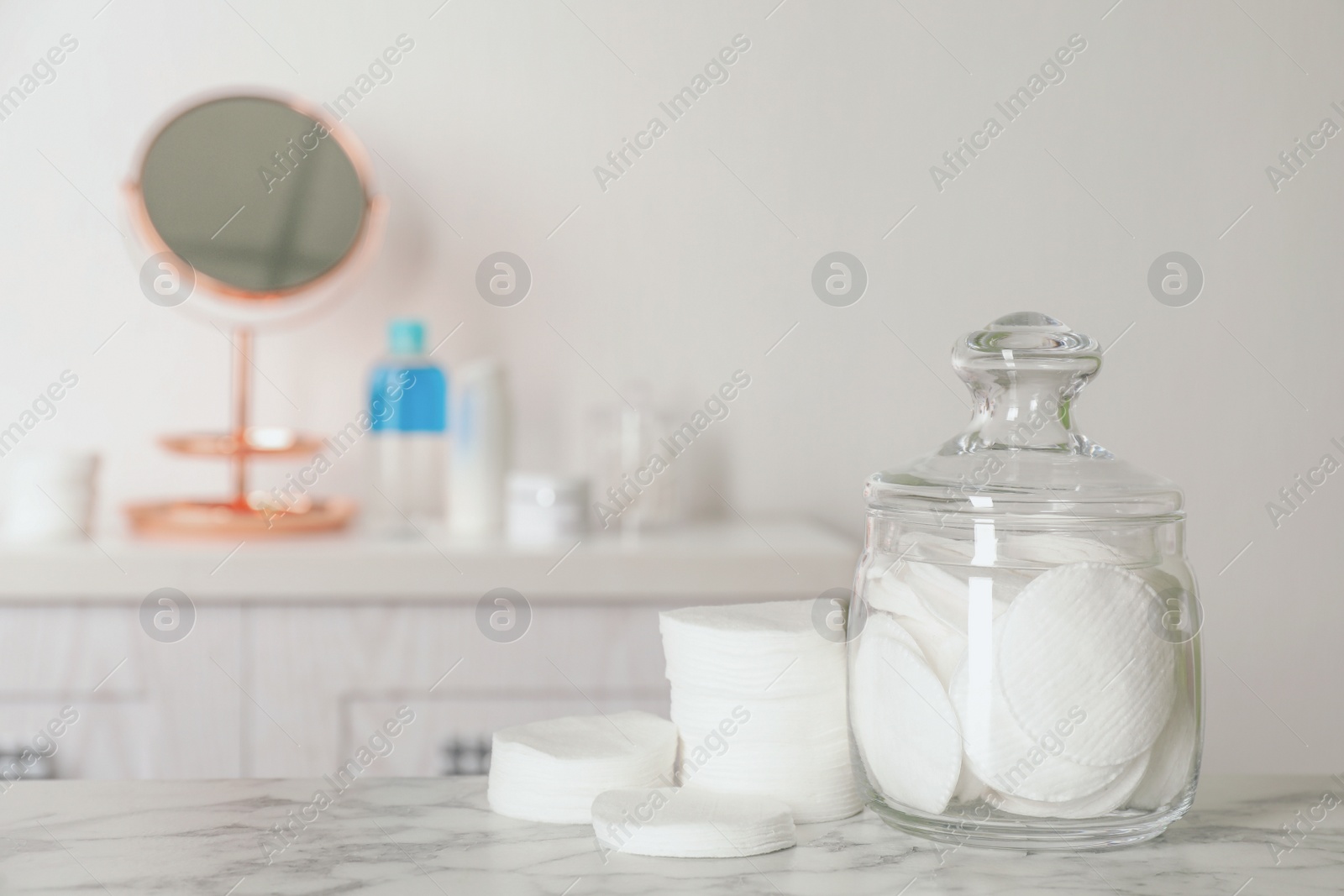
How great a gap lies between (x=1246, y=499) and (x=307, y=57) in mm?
1455

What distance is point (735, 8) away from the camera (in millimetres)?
1606

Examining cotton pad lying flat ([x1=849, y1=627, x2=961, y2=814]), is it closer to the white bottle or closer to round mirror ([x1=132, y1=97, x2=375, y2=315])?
the white bottle

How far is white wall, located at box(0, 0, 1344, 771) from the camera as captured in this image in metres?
1.55

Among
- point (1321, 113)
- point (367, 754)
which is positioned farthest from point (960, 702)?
point (1321, 113)

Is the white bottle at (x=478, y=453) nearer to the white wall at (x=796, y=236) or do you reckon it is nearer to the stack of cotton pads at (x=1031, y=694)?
the white wall at (x=796, y=236)

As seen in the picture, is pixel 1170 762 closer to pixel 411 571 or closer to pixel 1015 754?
pixel 1015 754

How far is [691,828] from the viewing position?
0.47 metres

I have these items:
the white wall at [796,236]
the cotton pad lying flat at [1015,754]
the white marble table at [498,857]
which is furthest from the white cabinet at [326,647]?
the cotton pad lying flat at [1015,754]

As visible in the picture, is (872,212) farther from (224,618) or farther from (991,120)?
(224,618)

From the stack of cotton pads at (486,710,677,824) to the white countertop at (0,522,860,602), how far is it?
2.24ft

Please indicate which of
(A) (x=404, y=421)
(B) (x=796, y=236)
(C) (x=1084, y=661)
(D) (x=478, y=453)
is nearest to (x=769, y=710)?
(C) (x=1084, y=661)

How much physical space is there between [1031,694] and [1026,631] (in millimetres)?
23

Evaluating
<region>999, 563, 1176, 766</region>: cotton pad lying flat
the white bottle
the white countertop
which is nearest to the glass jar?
<region>999, 563, 1176, 766</region>: cotton pad lying flat

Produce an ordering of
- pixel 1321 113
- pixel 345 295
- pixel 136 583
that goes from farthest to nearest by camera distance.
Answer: pixel 1321 113
pixel 345 295
pixel 136 583
